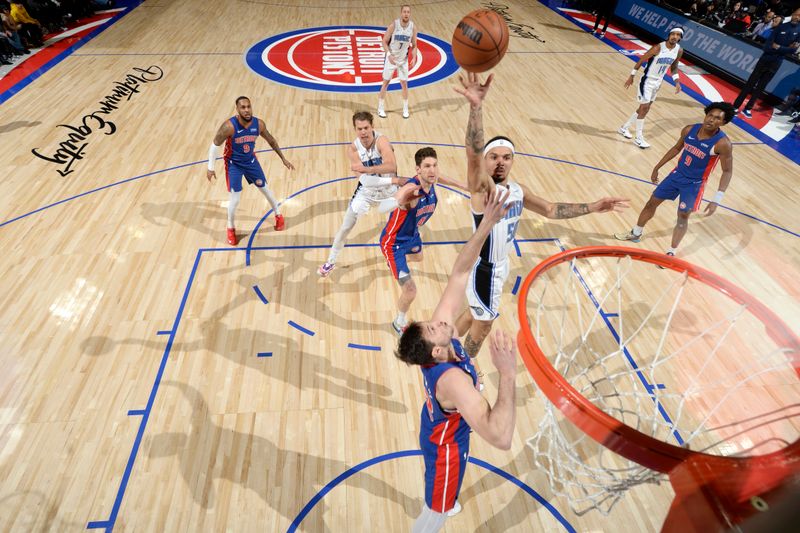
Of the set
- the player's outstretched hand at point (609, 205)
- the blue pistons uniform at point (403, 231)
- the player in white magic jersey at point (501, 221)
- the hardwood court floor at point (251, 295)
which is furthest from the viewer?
the blue pistons uniform at point (403, 231)

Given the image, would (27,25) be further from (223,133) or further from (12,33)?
(223,133)

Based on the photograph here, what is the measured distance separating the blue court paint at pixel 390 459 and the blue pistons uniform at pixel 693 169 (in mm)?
3980

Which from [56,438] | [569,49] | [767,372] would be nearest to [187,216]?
[56,438]

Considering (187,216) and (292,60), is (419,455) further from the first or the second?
(292,60)

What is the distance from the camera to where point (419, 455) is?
3.65 metres

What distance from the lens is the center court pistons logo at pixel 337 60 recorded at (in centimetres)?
1064

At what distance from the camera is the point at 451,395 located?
2.29m

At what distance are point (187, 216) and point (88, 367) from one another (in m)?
2.58

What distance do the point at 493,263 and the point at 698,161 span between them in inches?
131

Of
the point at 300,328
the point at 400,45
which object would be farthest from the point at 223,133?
the point at 400,45

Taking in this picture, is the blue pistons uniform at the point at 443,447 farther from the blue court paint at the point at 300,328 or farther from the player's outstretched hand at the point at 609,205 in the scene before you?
the blue court paint at the point at 300,328

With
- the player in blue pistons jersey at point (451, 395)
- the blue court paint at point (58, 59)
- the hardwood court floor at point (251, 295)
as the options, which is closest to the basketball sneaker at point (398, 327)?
the hardwood court floor at point (251, 295)

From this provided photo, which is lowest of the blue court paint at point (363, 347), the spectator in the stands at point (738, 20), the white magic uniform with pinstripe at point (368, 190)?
the blue court paint at point (363, 347)

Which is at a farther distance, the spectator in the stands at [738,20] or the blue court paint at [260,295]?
the spectator in the stands at [738,20]
